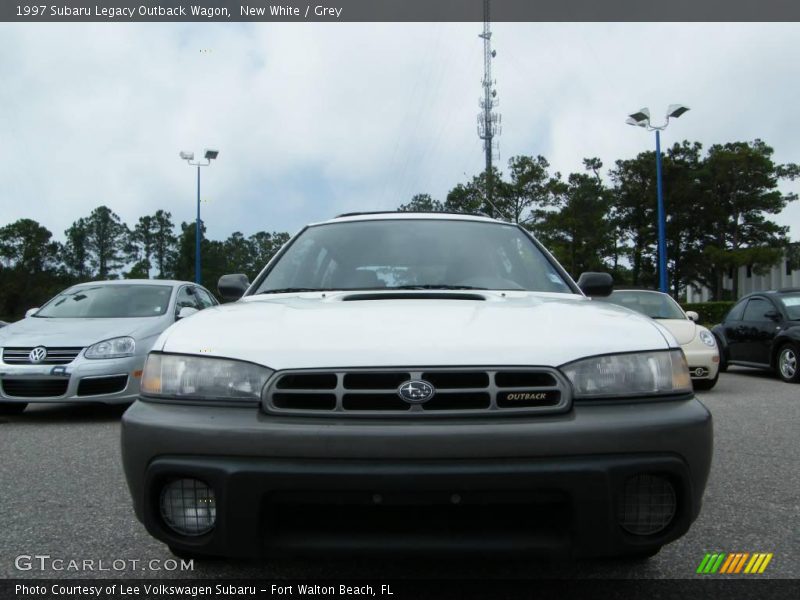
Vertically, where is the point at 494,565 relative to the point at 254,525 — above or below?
below

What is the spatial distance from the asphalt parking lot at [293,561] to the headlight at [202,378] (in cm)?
61

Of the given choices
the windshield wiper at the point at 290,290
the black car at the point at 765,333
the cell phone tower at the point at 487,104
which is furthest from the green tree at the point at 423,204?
the windshield wiper at the point at 290,290

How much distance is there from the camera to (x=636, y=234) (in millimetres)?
52062

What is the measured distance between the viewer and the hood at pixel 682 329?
9.04 meters

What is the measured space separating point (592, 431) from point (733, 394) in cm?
758

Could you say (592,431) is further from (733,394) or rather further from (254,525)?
(733,394)

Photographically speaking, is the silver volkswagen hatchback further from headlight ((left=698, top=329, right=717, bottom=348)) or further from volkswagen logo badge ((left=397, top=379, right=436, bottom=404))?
headlight ((left=698, top=329, right=717, bottom=348))

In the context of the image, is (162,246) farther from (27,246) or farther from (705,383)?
(705,383)

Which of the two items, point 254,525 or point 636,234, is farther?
point 636,234

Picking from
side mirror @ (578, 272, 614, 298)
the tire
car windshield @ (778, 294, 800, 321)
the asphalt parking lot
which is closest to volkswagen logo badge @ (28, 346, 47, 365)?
the asphalt parking lot

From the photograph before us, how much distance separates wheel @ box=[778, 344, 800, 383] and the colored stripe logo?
312 inches

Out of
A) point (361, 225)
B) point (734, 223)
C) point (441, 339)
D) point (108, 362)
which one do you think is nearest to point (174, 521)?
point (441, 339)

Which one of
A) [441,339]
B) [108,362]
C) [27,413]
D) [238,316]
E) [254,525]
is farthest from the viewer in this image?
[27,413]

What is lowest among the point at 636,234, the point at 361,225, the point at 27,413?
the point at 27,413
